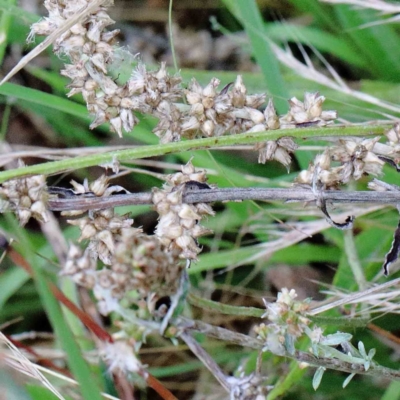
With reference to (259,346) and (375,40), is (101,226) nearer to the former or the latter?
(259,346)

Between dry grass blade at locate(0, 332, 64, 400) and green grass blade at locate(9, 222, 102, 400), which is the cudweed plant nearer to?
green grass blade at locate(9, 222, 102, 400)

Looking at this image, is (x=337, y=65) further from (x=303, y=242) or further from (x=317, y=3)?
(x=303, y=242)

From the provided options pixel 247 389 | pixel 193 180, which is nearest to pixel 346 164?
pixel 193 180

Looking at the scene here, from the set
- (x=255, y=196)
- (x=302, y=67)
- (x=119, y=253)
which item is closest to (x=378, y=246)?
(x=302, y=67)

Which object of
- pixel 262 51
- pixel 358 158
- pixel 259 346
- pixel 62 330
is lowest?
pixel 259 346

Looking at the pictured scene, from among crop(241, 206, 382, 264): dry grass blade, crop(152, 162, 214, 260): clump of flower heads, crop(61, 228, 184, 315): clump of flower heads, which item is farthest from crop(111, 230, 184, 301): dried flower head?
crop(241, 206, 382, 264): dry grass blade

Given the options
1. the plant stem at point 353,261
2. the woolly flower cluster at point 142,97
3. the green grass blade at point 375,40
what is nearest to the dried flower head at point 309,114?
the woolly flower cluster at point 142,97
